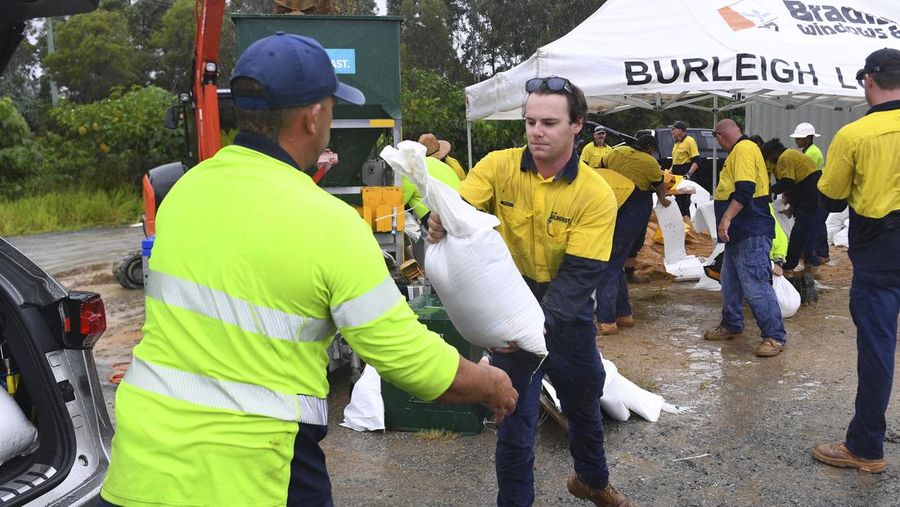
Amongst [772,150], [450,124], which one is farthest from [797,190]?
[450,124]

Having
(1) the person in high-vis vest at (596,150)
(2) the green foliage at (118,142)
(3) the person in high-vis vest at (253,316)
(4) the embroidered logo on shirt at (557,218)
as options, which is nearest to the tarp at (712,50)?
(1) the person in high-vis vest at (596,150)

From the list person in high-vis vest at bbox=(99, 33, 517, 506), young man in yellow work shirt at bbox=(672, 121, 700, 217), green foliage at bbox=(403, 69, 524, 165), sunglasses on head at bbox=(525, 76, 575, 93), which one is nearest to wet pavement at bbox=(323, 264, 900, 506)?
sunglasses on head at bbox=(525, 76, 575, 93)

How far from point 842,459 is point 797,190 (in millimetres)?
5258

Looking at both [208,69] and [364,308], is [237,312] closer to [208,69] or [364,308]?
[364,308]

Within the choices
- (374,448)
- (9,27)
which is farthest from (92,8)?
(374,448)

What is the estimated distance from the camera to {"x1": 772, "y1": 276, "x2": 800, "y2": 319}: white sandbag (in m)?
7.18

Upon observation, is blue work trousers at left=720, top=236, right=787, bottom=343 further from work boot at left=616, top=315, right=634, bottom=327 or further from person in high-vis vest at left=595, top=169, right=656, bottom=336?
work boot at left=616, top=315, right=634, bottom=327

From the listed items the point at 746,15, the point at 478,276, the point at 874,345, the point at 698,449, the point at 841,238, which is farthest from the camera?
the point at 841,238

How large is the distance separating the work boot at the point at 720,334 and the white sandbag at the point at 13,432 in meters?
5.68

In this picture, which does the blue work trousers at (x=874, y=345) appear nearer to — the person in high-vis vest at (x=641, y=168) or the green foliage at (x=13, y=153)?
the person in high-vis vest at (x=641, y=168)

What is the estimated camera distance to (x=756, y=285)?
21.3ft

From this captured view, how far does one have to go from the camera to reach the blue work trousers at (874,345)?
3.89 meters

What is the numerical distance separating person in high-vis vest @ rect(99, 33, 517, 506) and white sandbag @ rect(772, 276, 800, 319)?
6.19 metres

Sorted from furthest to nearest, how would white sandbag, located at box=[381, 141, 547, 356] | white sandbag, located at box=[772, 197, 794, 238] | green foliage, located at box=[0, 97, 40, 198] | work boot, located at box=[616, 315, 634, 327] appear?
green foliage, located at box=[0, 97, 40, 198] → white sandbag, located at box=[772, 197, 794, 238] → work boot, located at box=[616, 315, 634, 327] → white sandbag, located at box=[381, 141, 547, 356]
